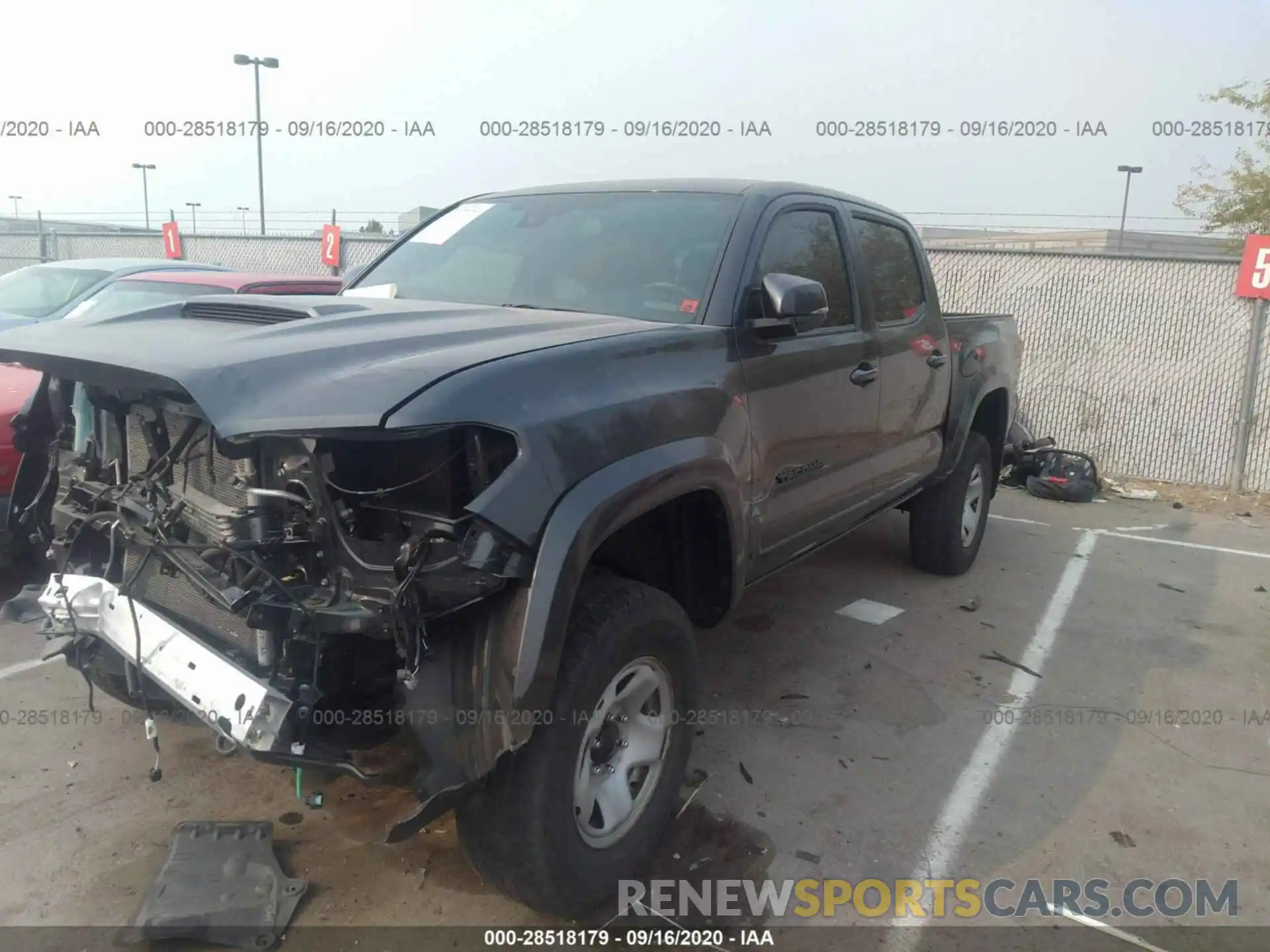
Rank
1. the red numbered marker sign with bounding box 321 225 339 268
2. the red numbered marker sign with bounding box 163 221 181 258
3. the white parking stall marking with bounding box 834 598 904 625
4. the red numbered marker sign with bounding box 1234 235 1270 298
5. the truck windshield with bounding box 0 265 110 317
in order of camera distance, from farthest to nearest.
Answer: the red numbered marker sign with bounding box 163 221 181 258, the red numbered marker sign with bounding box 321 225 339 268, the red numbered marker sign with bounding box 1234 235 1270 298, the truck windshield with bounding box 0 265 110 317, the white parking stall marking with bounding box 834 598 904 625

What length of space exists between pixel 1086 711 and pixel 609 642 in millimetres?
2681

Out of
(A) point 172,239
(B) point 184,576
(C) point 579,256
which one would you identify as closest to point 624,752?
(B) point 184,576

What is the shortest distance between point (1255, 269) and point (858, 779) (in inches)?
291

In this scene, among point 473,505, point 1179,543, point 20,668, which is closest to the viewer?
point 473,505

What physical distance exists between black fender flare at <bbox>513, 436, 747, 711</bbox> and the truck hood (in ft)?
1.30

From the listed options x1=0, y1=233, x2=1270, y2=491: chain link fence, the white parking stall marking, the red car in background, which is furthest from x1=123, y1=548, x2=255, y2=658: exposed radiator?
x1=0, y1=233, x2=1270, y2=491: chain link fence

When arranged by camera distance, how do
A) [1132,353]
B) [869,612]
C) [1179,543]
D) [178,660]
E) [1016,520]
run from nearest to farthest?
[178,660], [869,612], [1179,543], [1016,520], [1132,353]

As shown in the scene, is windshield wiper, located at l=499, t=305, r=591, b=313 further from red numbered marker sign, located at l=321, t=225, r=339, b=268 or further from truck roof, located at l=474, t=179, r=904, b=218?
red numbered marker sign, located at l=321, t=225, r=339, b=268

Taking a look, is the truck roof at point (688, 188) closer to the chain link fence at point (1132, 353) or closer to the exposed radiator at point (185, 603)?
the exposed radiator at point (185, 603)

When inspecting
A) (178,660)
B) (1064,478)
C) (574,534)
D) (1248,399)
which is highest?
(574,534)

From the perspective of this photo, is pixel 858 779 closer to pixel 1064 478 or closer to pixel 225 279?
pixel 1064 478

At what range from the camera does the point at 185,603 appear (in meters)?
2.51

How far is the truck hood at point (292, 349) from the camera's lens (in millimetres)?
2096

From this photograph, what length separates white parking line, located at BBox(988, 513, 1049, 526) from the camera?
7562 millimetres
